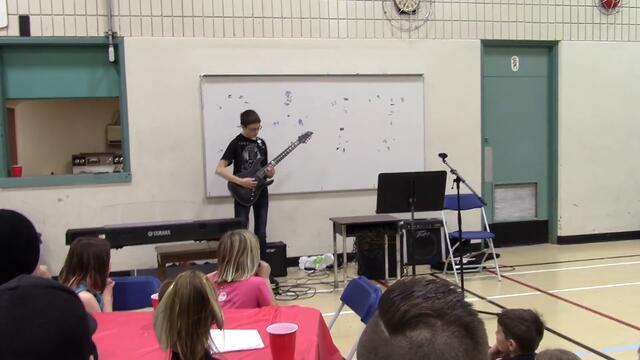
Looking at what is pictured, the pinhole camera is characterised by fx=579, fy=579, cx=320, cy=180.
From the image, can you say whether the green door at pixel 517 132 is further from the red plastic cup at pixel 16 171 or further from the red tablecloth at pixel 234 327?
the red plastic cup at pixel 16 171

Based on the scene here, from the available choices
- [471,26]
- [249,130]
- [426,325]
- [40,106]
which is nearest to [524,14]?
[471,26]

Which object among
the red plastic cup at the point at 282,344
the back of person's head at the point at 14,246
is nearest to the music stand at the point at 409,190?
the red plastic cup at the point at 282,344

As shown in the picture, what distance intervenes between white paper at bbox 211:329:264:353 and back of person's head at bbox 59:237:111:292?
86cm

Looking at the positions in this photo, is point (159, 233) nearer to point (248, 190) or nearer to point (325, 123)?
point (248, 190)

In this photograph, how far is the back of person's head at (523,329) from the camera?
2.58m

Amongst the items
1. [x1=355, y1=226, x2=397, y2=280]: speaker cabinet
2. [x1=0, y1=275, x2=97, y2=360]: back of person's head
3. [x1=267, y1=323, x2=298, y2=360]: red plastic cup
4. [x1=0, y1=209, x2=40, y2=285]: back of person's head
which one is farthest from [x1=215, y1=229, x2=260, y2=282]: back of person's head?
[x1=355, y1=226, x2=397, y2=280]: speaker cabinet

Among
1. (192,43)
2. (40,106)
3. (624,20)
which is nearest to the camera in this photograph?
(192,43)

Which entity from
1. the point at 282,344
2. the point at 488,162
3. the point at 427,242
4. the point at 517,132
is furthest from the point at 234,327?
the point at 517,132

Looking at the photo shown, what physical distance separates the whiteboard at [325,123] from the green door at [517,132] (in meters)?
1.06

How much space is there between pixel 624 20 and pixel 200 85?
5.41 meters

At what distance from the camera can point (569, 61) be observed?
23.7ft

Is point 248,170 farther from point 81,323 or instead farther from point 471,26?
point 81,323

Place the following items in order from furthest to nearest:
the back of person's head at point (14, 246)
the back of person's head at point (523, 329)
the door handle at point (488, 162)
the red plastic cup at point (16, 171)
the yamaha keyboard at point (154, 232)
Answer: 1. the door handle at point (488, 162)
2. the red plastic cup at point (16, 171)
3. the yamaha keyboard at point (154, 232)
4. the back of person's head at point (523, 329)
5. the back of person's head at point (14, 246)

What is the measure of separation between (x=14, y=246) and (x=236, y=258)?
1.61 metres
